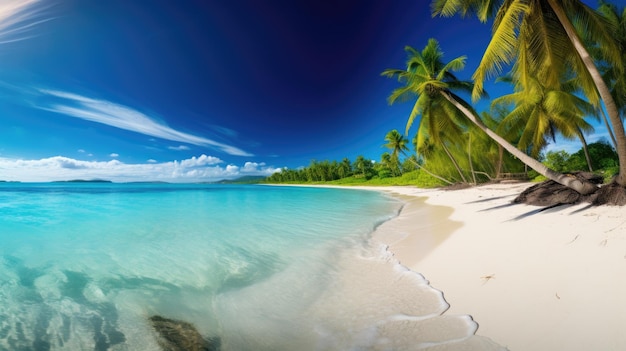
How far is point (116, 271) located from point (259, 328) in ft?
10.6

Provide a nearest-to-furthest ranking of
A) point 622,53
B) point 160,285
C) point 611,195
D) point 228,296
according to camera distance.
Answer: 1. point 228,296
2. point 160,285
3. point 611,195
4. point 622,53

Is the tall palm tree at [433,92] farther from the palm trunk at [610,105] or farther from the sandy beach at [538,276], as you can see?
the sandy beach at [538,276]

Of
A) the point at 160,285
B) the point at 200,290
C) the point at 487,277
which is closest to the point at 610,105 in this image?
the point at 487,277

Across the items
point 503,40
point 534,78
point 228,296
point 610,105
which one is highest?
point 534,78

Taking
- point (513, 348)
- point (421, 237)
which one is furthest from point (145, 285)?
point (421, 237)

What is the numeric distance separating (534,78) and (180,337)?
637 inches

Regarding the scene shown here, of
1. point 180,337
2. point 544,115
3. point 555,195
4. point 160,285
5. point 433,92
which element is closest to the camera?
point 180,337

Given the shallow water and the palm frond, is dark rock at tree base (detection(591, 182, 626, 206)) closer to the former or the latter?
the palm frond

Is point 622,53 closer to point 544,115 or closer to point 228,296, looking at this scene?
point 544,115

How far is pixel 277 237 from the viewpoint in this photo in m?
6.33

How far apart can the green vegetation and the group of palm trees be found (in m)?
0.03

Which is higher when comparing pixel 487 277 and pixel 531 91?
pixel 531 91

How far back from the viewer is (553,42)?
662 centimetres

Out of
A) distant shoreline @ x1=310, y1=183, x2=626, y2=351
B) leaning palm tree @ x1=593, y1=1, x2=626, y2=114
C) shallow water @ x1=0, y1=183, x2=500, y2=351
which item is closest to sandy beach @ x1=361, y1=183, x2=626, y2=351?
distant shoreline @ x1=310, y1=183, x2=626, y2=351
